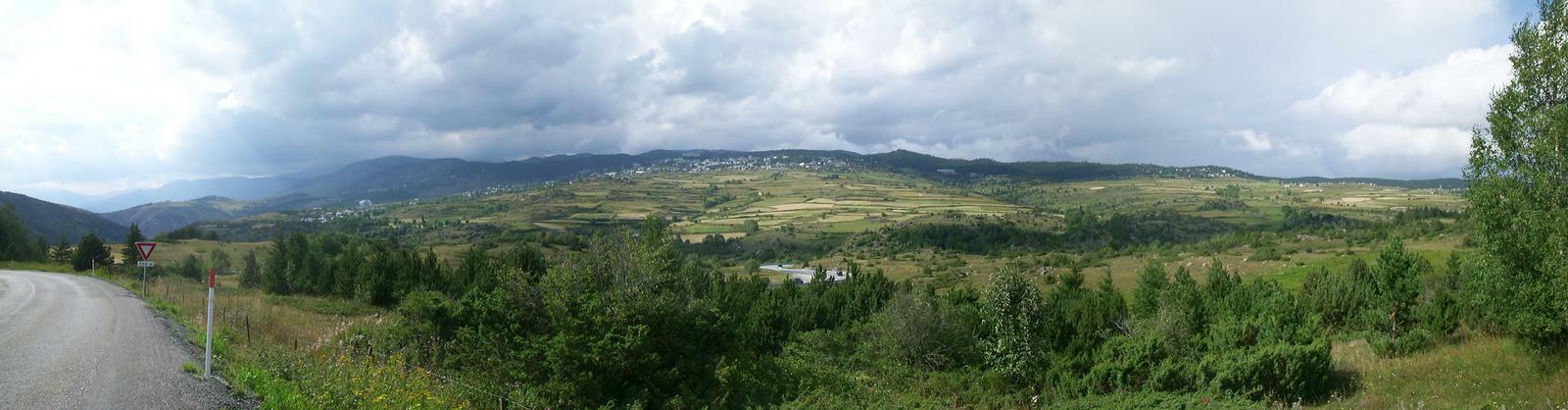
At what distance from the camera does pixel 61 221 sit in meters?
174

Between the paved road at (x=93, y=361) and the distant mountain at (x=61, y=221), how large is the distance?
188 m

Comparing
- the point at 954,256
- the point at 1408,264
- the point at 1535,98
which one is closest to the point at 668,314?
the point at 1535,98

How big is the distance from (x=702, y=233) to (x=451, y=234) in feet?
160

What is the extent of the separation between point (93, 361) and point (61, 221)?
757 ft

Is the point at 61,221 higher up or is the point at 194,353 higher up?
the point at 194,353

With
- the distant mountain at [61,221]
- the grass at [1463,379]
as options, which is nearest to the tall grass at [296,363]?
the grass at [1463,379]

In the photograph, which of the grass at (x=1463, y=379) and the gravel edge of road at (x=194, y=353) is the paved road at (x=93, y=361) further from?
the grass at (x=1463, y=379)

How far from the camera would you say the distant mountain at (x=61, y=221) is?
16293cm

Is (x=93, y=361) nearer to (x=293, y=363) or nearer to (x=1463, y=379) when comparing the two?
(x=293, y=363)

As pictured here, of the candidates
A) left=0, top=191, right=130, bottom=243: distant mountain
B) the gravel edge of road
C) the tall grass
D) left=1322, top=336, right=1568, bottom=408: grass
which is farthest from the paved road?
left=0, top=191, right=130, bottom=243: distant mountain

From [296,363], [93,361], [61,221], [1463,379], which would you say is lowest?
[61,221]

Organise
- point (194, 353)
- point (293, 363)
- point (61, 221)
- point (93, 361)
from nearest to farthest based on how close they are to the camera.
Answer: point (93, 361) → point (194, 353) → point (293, 363) → point (61, 221)

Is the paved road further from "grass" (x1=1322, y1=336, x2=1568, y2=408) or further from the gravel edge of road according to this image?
"grass" (x1=1322, y1=336, x2=1568, y2=408)

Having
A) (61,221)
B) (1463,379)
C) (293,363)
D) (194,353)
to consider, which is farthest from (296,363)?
(61,221)
